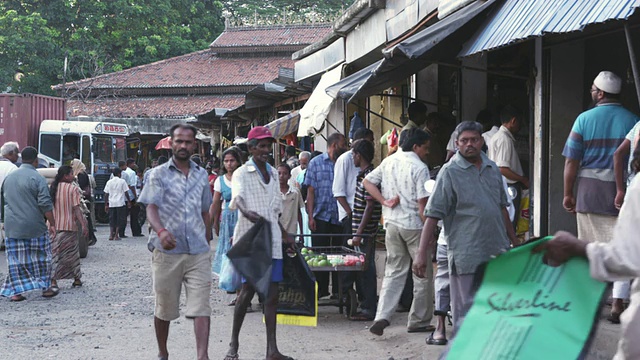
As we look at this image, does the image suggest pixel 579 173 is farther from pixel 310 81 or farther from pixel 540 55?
pixel 310 81

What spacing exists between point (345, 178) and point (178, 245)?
364cm

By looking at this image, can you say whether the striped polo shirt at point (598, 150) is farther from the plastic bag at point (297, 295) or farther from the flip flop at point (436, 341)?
the plastic bag at point (297, 295)

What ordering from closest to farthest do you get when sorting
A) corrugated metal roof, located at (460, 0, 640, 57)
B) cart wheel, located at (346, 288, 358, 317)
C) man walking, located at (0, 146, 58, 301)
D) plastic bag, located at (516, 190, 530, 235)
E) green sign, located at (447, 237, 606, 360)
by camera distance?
1. green sign, located at (447, 237, 606, 360)
2. corrugated metal roof, located at (460, 0, 640, 57)
3. plastic bag, located at (516, 190, 530, 235)
4. cart wheel, located at (346, 288, 358, 317)
5. man walking, located at (0, 146, 58, 301)

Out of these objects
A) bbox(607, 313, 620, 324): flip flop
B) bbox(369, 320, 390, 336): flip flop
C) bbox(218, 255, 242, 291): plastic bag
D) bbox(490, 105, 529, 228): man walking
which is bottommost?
bbox(369, 320, 390, 336): flip flop

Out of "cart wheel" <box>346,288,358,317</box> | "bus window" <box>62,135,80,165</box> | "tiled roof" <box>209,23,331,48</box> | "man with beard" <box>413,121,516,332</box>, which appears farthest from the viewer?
"tiled roof" <box>209,23,331,48</box>

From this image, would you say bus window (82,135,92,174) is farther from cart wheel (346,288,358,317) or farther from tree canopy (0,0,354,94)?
cart wheel (346,288,358,317)

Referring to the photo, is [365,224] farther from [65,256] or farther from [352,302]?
[65,256]

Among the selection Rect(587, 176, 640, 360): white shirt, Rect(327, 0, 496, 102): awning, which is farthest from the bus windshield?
Rect(587, 176, 640, 360): white shirt

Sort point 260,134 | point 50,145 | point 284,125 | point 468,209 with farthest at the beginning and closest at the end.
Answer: point 50,145
point 284,125
point 260,134
point 468,209

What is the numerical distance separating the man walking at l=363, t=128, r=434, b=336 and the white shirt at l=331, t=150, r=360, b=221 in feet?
5.49

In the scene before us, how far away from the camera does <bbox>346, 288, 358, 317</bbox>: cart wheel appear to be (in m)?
10.2

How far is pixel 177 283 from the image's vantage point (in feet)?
24.1

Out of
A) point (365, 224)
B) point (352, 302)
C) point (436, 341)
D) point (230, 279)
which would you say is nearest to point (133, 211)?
point (352, 302)

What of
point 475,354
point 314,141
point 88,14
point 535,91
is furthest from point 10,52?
point 475,354
